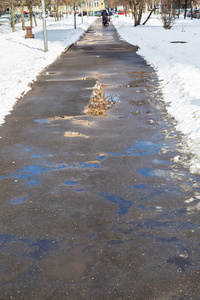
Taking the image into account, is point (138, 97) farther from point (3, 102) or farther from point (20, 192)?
point (20, 192)

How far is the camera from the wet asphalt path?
3484 mm

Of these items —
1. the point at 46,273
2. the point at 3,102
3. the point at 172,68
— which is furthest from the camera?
the point at 172,68

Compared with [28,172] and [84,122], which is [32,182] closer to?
[28,172]

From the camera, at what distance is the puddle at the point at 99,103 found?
9.94m

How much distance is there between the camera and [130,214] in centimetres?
465

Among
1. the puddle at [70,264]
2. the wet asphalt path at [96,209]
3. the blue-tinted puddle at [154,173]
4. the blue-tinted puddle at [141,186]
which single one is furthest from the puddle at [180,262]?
the blue-tinted puddle at [154,173]

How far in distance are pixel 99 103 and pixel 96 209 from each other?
6.46 metres

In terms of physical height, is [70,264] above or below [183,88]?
below

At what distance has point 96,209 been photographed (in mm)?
4781

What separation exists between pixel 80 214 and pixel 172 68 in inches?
465

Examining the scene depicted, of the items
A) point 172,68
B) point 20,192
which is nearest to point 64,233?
point 20,192

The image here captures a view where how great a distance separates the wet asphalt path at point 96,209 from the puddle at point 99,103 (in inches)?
6.3

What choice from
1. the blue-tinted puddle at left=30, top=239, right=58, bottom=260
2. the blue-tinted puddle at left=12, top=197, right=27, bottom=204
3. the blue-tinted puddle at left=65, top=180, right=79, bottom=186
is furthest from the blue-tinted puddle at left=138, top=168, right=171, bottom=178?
the blue-tinted puddle at left=30, top=239, right=58, bottom=260

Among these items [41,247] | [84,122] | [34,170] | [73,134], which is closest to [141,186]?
[34,170]
